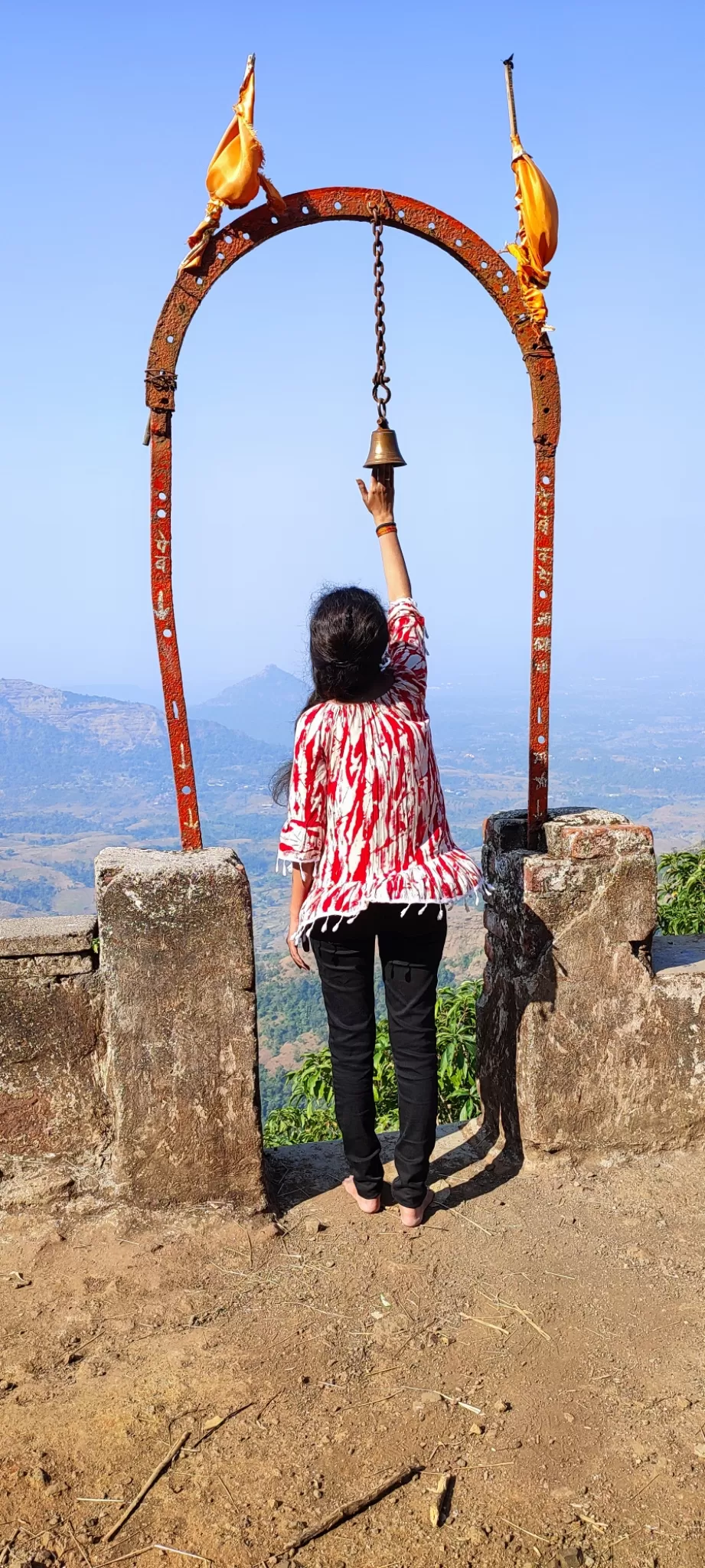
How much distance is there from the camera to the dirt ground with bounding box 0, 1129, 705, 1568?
2254mm

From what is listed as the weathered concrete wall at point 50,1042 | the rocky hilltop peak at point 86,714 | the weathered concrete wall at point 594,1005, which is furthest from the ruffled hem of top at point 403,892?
the rocky hilltop peak at point 86,714

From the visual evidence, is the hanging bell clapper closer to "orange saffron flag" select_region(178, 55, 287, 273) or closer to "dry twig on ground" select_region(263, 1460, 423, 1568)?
"orange saffron flag" select_region(178, 55, 287, 273)

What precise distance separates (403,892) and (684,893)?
15.9ft

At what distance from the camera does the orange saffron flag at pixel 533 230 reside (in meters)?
3.57

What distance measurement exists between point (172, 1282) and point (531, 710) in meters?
2.11

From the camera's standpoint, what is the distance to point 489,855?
4.03 metres

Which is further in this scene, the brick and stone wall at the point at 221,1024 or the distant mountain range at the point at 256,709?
the distant mountain range at the point at 256,709

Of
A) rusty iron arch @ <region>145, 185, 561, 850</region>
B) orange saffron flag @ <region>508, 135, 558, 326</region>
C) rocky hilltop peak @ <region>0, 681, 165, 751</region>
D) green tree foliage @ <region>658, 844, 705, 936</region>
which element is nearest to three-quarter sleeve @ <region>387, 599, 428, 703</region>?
rusty iron arch @ <region>145, 185, 561, 850</region>

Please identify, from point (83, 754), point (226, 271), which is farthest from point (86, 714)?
point (226, 271)

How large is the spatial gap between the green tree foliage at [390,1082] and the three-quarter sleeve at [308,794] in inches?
80.8

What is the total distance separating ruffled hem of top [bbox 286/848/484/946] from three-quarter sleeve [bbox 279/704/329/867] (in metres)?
0.07

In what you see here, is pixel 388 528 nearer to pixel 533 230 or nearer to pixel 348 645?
pixel 348 645

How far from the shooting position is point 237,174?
10.8ft

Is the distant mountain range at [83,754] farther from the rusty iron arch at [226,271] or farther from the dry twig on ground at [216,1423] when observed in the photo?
the dry twig on ground at [216,1423]
